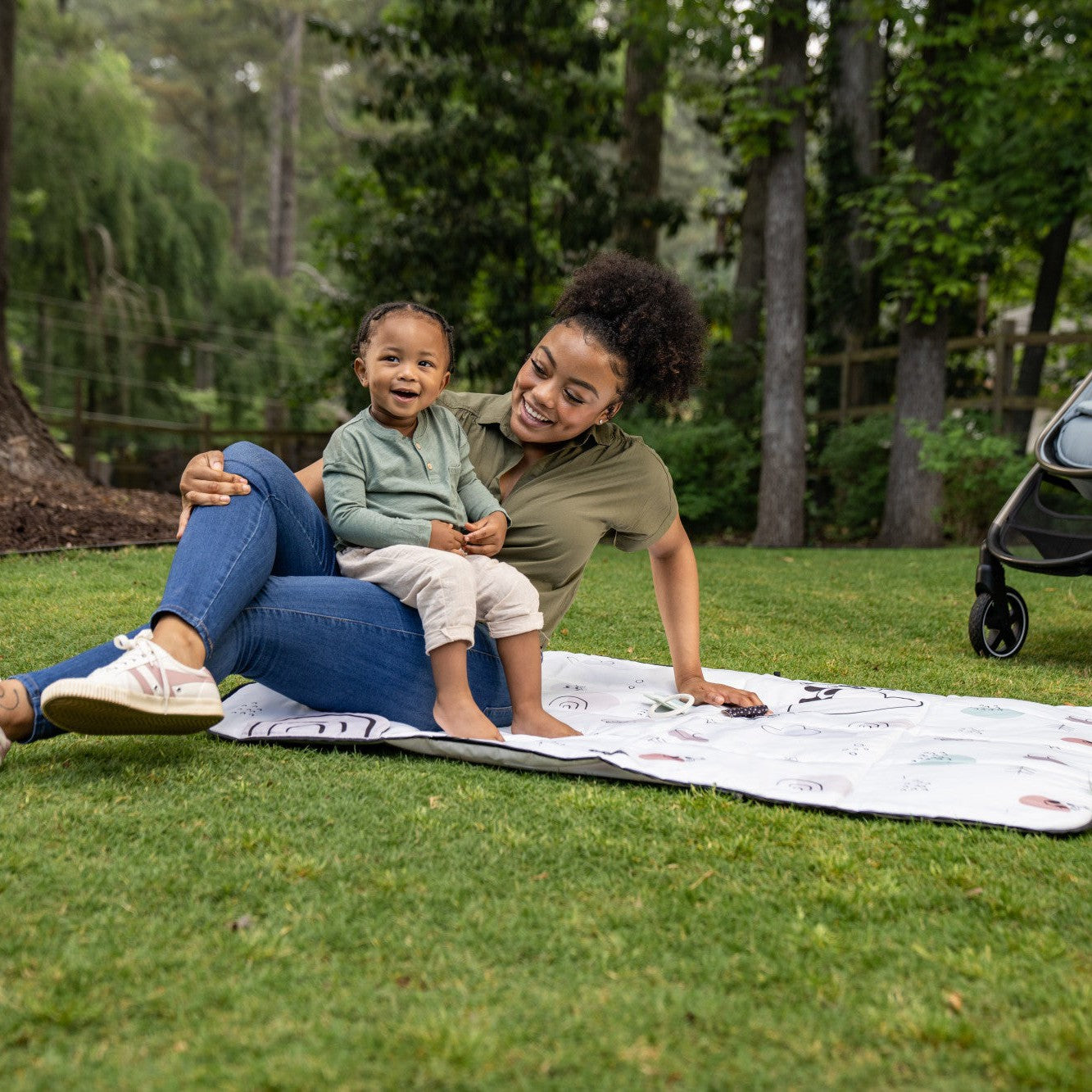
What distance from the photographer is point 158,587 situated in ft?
17.3

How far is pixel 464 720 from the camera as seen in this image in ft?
8.53

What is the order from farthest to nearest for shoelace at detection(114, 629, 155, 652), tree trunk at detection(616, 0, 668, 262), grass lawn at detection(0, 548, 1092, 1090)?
1. tree trunk at detection(616, 0, 668, 262)
2. shoelace at detection(114, 629, 155, 652)
3. grass lawn at detection(0, 548, 1092, 1090)

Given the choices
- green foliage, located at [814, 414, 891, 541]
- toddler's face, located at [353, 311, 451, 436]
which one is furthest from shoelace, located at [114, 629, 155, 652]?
green foliage, located at [814, 414, 891, 541]

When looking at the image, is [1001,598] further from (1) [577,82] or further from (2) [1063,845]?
(1) [577,82]

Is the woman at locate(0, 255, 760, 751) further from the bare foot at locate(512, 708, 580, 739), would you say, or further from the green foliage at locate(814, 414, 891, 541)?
the green foliage at locate(814, 414, 891, 541)

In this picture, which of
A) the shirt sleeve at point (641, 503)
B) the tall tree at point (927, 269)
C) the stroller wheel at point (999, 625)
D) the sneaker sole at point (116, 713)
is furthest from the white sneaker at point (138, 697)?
the tall tree at point (927, 269)

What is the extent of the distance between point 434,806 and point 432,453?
96cm

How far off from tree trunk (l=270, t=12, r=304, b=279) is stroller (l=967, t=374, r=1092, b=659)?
990 inches

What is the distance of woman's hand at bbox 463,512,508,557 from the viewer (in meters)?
2.73

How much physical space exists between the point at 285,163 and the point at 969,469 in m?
23.5

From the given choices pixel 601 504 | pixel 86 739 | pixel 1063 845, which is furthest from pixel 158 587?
pixel 1063 845

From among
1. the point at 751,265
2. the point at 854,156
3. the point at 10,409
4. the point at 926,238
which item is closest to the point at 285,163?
the point at 751,265

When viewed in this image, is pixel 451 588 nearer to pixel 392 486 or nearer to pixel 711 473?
pixel 392 486

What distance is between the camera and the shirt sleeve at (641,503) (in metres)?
3.02
